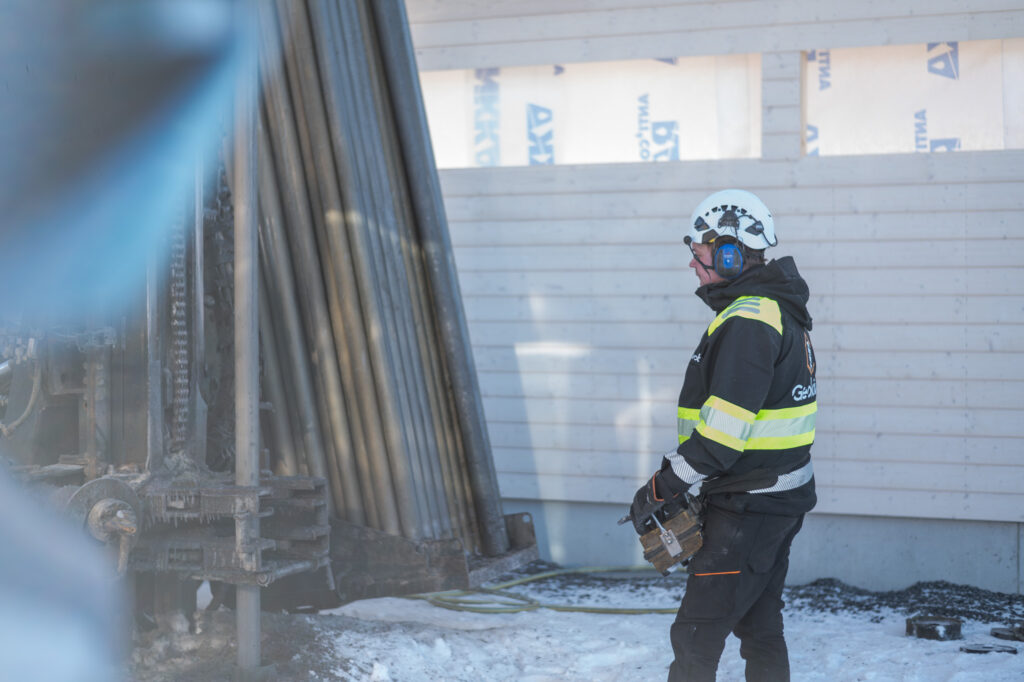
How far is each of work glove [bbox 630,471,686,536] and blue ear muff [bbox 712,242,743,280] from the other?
838 millimetres

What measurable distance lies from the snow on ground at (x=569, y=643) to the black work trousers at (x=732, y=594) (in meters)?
1.20

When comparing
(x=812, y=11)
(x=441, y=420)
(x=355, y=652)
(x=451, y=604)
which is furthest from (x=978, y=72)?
(x=355, y=652)

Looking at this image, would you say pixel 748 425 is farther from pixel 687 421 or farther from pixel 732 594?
pixel 732 594

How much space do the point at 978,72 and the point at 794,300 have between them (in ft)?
13.2

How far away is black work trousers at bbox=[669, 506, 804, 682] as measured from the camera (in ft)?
12.5

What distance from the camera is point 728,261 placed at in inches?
161

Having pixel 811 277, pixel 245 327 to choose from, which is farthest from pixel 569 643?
pixel 811 277

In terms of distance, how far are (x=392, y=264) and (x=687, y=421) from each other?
1.98 m

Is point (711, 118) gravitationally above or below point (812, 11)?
below

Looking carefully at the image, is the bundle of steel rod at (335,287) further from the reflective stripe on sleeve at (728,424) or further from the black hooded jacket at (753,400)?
the reflective stripe on sleeve at (728,424)

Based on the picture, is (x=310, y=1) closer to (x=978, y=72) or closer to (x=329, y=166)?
(x=329, y=166)

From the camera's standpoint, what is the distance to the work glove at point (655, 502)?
3.94 meters

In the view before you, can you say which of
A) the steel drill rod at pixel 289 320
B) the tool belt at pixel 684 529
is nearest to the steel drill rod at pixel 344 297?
the steel drill rod at pixel 289 320

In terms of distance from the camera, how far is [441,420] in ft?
18.5
